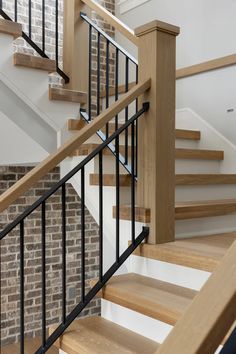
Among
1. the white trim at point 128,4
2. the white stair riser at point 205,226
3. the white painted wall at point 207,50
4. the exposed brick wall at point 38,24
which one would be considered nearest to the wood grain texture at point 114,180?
the white stair riser at point 205,226

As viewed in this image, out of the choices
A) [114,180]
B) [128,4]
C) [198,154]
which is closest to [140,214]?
[114,180]

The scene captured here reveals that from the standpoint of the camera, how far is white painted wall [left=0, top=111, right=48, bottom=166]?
111 inches

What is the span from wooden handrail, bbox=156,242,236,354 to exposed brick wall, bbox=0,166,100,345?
388 cm

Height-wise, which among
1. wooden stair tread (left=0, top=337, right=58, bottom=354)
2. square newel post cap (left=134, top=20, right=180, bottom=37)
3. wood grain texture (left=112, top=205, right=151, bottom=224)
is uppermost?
square newel post cap (left=134, top=20, right=180, bottom=37)

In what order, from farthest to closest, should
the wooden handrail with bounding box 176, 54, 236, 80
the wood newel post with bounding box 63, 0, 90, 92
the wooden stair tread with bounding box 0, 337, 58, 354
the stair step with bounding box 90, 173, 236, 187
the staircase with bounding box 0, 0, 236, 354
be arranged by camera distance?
the wooden stair tread with bounding box 0, 337, 58, 354 < the wooden handrail with bounding box 176, 54, 236, 80 < the wood newel post with bounding box 63, 0, 90, 92 < the stair step with bounding box 90, 173, 236, 187 < the staircase with bounding box 0, 0, 236, 354

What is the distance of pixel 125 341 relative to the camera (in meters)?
1.91

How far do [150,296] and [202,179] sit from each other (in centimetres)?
110

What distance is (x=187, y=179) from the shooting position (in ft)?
9.02

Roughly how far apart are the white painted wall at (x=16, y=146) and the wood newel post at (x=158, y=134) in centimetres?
94

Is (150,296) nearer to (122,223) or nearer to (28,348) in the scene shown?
(122,223)

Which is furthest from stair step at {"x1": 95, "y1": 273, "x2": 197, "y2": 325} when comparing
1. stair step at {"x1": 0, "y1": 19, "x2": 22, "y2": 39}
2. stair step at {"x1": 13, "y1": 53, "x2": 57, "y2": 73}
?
stair step at {"x1": 0, "y1": 19, "x2": 22, "y2": 39}

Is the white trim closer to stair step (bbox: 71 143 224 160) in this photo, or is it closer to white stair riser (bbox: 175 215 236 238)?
stair step (bbox: 71 143 224 160)

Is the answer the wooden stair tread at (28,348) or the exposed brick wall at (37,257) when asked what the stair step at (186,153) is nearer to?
the exposed brick wall at (37,257)

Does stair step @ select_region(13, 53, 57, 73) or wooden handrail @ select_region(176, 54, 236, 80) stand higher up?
wooden handrail @ select_region(176, 54, 236, 80)
